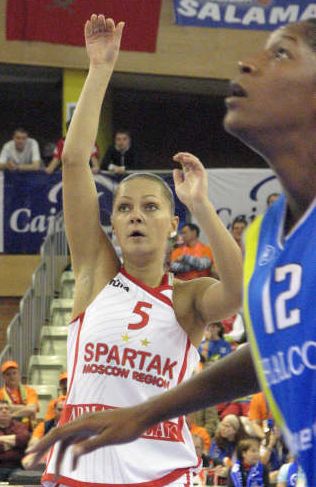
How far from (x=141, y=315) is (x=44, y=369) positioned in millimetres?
10994

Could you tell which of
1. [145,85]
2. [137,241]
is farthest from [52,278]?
[137,241]

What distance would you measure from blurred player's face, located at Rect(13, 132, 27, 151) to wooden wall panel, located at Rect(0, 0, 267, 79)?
2647 millimetres

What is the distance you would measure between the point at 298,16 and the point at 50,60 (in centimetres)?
430

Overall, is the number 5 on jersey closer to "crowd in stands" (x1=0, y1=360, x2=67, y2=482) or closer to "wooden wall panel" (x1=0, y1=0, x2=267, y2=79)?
"crowd in stands" (x1=0, y1=360, x2=67, y2=482)

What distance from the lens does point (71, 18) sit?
1969 centimetres

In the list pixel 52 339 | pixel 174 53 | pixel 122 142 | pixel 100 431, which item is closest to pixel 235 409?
pixel 52 339

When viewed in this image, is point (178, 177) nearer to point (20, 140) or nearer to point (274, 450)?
point (274, 450)

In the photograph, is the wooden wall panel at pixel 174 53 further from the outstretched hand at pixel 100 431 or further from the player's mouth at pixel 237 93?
the player's mouth at pixel 237 93

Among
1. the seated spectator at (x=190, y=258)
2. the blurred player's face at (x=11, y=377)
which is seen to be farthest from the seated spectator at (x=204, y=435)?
the seated spectator at (x=190, y=258)

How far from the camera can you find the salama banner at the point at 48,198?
17.5m

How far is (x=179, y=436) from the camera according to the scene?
4.88m

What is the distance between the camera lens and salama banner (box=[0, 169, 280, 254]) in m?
17.5

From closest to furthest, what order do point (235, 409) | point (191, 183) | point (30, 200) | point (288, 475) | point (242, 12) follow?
point (191, 183) < point (288, 475) < point (235, 409) < point (30, 200) < point (242, 12)

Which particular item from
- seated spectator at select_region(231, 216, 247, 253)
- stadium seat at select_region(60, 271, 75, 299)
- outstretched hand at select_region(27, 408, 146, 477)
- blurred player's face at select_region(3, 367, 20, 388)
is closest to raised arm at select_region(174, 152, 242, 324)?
outstretched hand at select_region(27, 408, 146, 477)
